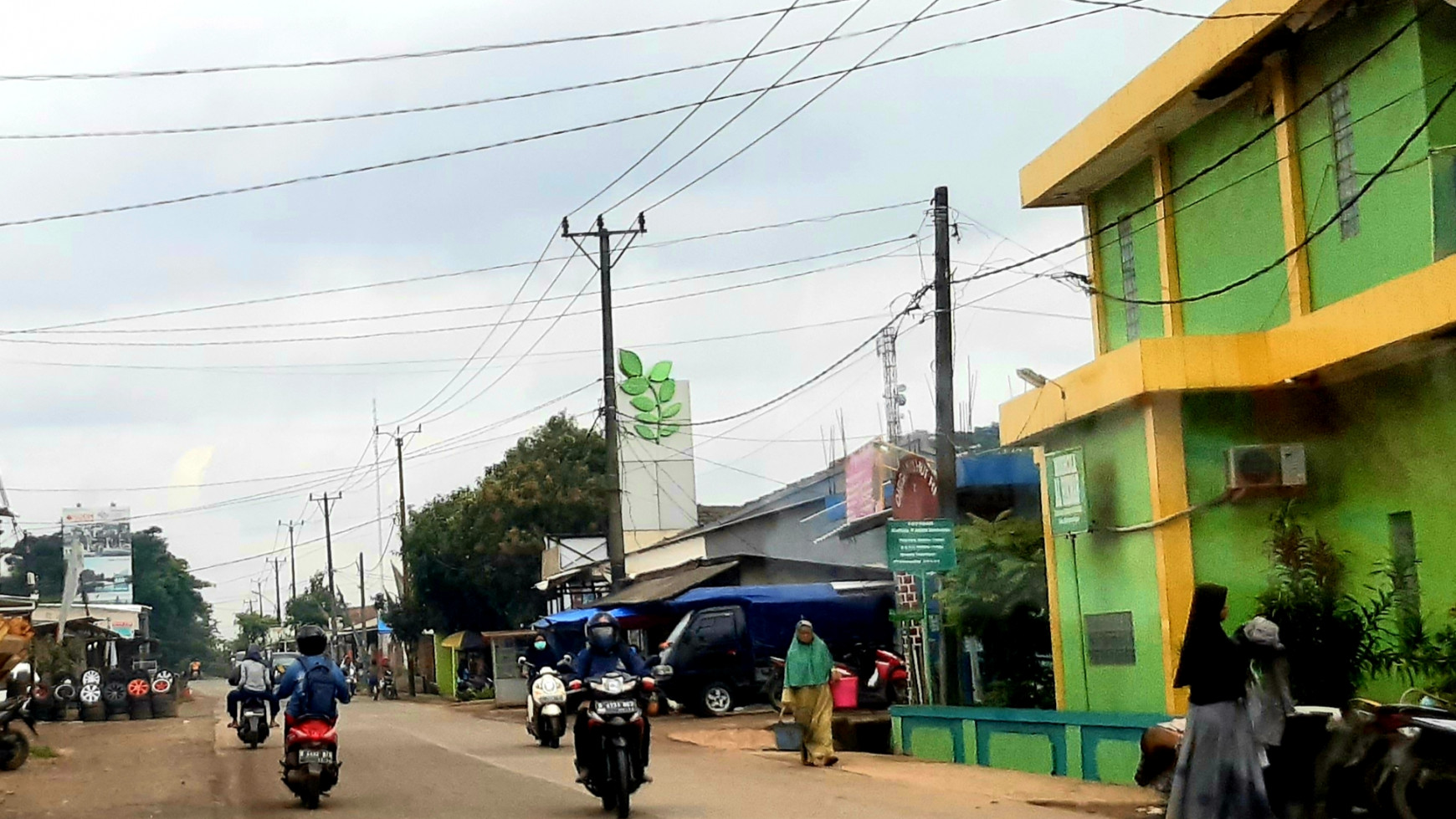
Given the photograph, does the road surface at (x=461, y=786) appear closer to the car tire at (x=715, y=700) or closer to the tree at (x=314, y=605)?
the car tire at (x=715, y=700)

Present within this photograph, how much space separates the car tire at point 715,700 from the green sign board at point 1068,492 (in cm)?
1454

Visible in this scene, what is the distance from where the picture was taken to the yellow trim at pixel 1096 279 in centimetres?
2127

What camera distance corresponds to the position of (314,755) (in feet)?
50.9

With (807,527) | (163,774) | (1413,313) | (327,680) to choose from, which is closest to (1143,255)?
(1413,313)

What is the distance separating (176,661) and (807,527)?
94.2 m

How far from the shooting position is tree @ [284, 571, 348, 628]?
125 m

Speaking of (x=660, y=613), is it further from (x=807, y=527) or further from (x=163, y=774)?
(x=163, y=774)

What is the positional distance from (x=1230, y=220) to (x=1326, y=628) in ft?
16.1

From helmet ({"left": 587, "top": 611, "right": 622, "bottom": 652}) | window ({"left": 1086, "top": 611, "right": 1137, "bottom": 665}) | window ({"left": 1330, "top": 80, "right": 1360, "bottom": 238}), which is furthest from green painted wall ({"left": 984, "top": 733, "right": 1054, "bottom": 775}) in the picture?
window ({"left": 1330, "top": 80, "right": 1360, "bottom": 238})

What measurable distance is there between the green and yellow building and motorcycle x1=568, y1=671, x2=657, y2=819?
475 cm

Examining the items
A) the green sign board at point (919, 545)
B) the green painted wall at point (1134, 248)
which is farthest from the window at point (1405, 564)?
the green sign board at point (919, 545)


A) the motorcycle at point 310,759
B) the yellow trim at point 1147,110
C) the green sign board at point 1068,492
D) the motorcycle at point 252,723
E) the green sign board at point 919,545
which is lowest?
the motorcycle at point 252,723

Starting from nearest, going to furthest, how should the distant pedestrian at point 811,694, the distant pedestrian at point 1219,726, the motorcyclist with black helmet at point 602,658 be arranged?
the distant pedestrian at point 1219,726 → the motorcyclist with black helmet at point 602,658 → the distant pedestrian at point 811,694

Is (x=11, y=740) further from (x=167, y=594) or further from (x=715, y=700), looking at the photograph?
(x=167, y=594)
